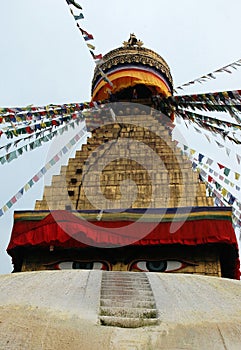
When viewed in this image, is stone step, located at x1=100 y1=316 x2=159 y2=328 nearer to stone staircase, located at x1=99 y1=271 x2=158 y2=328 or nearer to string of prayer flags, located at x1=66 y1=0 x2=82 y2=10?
stone staircase, located at x1=99 y1=271 x2=158 y2=328

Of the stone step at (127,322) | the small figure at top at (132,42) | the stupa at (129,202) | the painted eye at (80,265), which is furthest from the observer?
the small figure at top at (132,42)

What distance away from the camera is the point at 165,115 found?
11562 millimetres

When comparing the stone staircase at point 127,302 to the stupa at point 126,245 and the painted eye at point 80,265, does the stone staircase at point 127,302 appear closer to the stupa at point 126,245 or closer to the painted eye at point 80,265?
the stupa at point 126,245

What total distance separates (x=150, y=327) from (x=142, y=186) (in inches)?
231

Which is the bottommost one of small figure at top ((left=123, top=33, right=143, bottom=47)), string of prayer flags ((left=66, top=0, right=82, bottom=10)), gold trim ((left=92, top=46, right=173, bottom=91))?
string of prayer flags ((left=66, top=0, right=82, bottom=10))

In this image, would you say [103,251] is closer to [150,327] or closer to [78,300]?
[78,300]

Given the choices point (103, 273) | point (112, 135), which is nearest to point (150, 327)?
point (103, 273)

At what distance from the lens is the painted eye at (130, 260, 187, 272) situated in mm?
7484

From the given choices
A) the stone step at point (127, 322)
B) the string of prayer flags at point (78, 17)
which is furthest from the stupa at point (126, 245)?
the string of prayer flags at point (78, 17)

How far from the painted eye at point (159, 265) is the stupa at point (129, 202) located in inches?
0.7

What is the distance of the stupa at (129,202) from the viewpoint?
745 centimetres

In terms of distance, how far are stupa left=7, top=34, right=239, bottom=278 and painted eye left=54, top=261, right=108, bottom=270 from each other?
0.02 metres

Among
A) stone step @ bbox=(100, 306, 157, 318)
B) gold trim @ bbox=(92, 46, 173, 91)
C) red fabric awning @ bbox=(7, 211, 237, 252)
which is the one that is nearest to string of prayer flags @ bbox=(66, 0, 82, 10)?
red fabric awning @ bbox=(7, 211, 237, 252)

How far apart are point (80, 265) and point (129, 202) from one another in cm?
170
